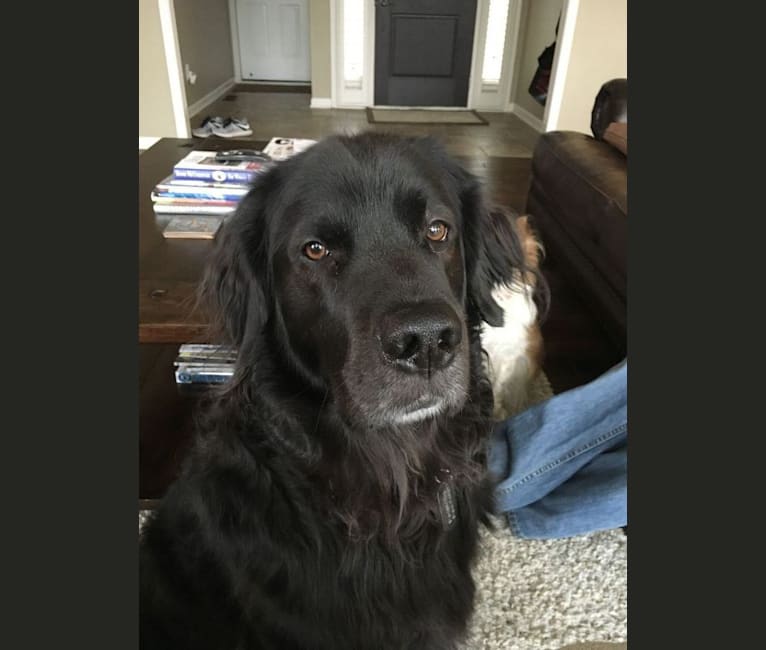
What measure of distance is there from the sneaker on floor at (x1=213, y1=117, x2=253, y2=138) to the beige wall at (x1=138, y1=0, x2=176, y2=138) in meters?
0.47

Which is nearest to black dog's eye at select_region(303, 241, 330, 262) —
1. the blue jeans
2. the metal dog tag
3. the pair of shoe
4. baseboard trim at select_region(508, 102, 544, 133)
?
the metal dog tag

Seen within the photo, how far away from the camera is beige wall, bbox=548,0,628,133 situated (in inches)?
223

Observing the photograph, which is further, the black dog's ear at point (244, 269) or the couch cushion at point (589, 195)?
the couch cushion at point (589, 195)

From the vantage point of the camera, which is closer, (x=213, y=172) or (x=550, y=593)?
(x=550, y=593)

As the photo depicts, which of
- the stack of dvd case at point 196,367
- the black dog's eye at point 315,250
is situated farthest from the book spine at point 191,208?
the black dog's eye at point 315,250

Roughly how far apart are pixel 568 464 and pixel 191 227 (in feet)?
5.55

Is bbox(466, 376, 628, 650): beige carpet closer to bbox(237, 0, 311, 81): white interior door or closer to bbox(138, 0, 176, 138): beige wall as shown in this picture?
bbox(138, 0, 176, 138): beige wall

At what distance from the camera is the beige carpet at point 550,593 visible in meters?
1.61

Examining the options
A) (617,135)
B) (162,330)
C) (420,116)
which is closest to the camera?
(162,330)

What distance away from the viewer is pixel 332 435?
1.32 metres

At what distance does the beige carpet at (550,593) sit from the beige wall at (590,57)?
16.6 feet

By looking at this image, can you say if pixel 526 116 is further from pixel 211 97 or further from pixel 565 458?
pixel 565 458

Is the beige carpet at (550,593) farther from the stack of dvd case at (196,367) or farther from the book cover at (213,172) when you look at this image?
the book cover at (213,172)

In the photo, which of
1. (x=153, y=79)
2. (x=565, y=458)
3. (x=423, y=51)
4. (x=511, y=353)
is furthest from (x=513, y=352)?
(x=423, y=51)
